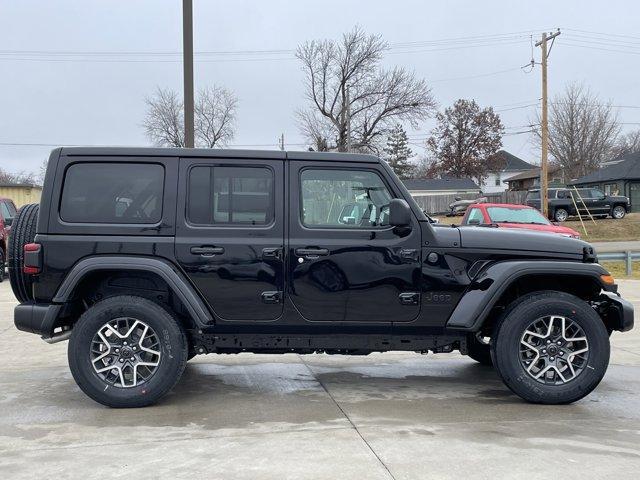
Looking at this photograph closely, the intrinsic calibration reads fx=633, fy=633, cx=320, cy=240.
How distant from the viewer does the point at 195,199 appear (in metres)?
5.12

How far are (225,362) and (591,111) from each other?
55.5 metres

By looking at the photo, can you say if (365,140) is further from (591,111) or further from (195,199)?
(195,199)

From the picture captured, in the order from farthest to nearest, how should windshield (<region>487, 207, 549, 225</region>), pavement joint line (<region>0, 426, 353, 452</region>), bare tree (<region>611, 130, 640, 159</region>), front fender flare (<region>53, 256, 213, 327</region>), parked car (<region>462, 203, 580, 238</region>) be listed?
bare tree (<region>611, 130, 640, 159</region>)
windshield (<region>487, 207, 549, 225</region>)
parked car (<region>462, 203, 580, 238</region>)
front fender flare (<region>53, 256, 213, 327</region>)
pavement joint line (<region>0, 426, 353, 452</region>)

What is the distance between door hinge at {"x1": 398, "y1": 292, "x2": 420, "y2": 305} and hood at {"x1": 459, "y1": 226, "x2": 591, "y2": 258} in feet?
1.83

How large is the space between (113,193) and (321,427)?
2.49m

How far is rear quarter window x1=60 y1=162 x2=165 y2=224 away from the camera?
5094mm

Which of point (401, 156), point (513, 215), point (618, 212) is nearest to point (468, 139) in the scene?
point (401, 156)

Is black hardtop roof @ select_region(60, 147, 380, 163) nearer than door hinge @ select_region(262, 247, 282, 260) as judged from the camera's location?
No

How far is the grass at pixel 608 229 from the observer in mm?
29500

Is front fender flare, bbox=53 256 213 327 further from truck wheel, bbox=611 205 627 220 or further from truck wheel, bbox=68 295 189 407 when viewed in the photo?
truck wheel, bbox=611 205 627 220

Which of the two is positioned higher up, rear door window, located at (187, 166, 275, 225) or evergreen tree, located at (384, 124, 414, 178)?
evergreen tree, located at (384, 124, 414, 178)

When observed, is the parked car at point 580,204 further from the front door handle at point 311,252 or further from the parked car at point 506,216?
the front door handle at point 311,252

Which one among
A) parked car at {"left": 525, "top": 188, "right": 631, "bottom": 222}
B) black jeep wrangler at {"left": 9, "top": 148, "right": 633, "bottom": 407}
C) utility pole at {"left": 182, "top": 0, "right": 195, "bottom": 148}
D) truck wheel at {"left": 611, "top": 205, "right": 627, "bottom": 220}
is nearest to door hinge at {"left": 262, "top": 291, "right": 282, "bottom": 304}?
black jeep wrangler at {"left": 9, "top": 148, "right": 633, "bottom": 407}

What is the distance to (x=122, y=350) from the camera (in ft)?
16.4
